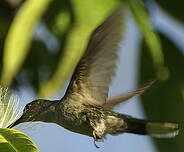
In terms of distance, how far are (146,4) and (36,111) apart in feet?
2.55

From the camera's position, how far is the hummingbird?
76.2 inches

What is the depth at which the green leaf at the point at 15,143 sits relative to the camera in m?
1.53

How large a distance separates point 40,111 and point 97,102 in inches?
11.5

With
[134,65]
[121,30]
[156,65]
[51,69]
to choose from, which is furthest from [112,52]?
[51,69]

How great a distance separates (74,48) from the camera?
7.41 feet

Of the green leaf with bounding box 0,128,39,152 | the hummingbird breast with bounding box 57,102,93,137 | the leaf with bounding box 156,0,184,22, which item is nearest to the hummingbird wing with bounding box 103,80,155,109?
the hummingbird breast with bounding box 57,102,93,137

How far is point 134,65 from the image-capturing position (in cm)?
242

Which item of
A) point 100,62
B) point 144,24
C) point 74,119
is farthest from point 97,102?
point 144,24

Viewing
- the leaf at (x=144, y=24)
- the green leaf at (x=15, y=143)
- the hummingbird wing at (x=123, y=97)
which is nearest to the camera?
the green leaf at (x=15, y=143)

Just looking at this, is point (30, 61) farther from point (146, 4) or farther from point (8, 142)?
point (8, 142)

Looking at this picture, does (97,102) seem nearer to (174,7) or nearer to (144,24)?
(144,24)

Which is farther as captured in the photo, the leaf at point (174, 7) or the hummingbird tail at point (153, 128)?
the leaf at point (174, 7)

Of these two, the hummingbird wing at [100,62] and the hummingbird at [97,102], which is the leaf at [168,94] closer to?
the hummingbird at [97,102]

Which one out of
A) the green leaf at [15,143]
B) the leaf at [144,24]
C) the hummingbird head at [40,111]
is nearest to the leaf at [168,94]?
the leaf at [144,24]
